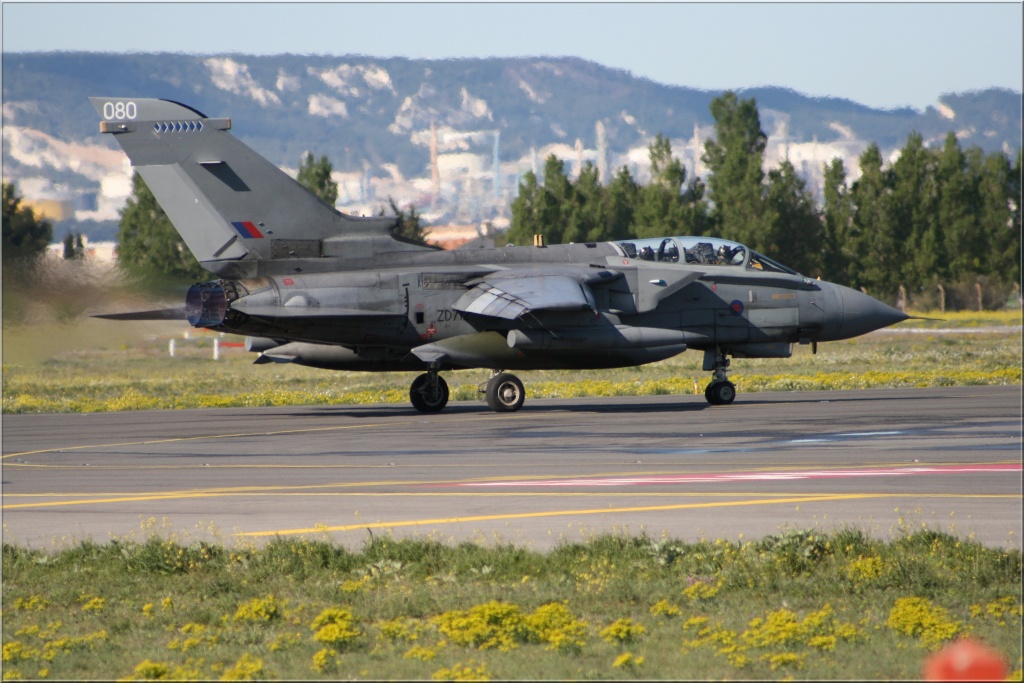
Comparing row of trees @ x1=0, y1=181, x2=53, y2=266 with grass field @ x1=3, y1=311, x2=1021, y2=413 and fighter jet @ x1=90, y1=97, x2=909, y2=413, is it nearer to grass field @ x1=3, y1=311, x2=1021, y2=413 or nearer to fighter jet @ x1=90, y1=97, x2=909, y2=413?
grass field @ x1=3, y1=311, x2=1021, y2=413

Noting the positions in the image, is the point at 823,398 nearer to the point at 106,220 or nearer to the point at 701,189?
the point at 106,220

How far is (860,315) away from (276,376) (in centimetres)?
2408

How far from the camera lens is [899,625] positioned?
300 inches

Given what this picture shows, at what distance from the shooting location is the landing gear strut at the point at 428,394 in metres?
26.1

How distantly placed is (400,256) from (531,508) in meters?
13.6

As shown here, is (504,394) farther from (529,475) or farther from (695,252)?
(529,475)

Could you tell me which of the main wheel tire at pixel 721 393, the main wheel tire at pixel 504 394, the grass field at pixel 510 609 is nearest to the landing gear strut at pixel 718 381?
the main wheel tire at pixel 721 393

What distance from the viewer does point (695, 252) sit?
26109 mm

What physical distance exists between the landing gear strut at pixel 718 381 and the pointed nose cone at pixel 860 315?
2741 millimetres

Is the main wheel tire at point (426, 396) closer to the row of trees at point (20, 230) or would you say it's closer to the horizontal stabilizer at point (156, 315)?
the horizontal stabilizer at point (156, 315)

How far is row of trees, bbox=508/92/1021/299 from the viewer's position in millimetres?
83062

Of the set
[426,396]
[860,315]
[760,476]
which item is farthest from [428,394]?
[760,476]

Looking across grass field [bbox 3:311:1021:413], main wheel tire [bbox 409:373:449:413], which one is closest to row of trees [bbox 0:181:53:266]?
grass field [bbox 3:311:1021:413]

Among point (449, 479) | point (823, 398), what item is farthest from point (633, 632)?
point (823, 398)
